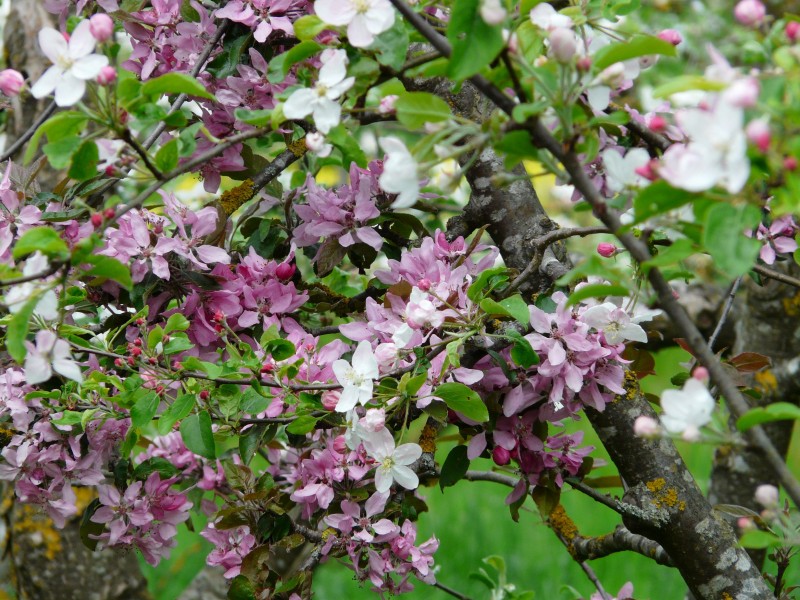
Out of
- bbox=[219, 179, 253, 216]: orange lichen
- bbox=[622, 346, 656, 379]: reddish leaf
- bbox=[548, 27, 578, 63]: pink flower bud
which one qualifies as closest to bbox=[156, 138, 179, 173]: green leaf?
bbox=[548, 27, 578, 63]: pink flower bud

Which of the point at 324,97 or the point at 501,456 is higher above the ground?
the point at 324,97

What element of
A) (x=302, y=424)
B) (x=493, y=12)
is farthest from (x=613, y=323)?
(x=493, y=12)

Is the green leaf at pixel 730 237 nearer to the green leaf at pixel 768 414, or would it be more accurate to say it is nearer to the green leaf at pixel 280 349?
the green leaf at pixel 768 414

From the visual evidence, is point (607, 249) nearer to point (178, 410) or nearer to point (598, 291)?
point (598, 291)

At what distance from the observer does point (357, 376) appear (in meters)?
1.16

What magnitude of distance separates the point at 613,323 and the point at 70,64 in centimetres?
78

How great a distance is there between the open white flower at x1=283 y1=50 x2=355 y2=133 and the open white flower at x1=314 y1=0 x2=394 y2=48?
0.04 metres

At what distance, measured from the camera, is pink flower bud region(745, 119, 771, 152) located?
2.18 feet

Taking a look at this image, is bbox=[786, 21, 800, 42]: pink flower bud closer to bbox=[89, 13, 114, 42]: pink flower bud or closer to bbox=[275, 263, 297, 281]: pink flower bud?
bbox=[89, 13, 114, 42]: pink flower bud

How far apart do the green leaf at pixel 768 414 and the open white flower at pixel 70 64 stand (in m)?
0.73

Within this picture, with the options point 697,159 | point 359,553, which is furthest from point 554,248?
point 697,159

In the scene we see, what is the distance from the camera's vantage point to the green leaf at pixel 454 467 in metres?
1.40

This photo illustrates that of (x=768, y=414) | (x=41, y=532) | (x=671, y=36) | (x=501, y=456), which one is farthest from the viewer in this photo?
(x=41, y=532)

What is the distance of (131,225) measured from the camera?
1.34 meters
